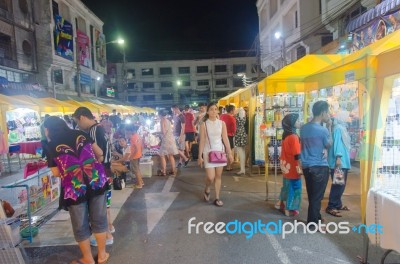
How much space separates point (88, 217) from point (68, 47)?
30.8m

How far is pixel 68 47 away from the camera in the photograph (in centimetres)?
3047

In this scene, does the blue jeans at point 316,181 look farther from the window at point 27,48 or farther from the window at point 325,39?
the window at point 27,48

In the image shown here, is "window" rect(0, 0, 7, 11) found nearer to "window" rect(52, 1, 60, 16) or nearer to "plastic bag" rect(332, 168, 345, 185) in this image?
"window" rect(52, 1, 60, 16)

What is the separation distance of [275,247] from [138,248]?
1.82 m

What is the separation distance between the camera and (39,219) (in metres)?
5.01

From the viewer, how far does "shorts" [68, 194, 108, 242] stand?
3.46 meters

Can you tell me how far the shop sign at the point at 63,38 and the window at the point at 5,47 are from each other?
6096mm

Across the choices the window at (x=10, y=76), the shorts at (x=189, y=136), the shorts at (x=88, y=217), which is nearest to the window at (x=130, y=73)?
the window at (x=10, y=76)

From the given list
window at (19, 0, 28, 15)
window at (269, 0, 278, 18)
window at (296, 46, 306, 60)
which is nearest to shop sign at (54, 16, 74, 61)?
window at (19, 0, 28, 15)

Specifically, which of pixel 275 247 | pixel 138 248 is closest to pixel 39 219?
pixel 138 248

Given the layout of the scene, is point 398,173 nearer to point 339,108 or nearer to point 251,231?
point 251,231

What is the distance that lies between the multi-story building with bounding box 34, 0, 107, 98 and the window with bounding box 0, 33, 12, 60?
327 cm

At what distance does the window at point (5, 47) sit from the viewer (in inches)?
821

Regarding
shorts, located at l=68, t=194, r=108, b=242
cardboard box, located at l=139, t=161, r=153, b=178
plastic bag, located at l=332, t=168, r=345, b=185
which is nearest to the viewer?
shorts, located at l=68, t=194, r=108, b=242
